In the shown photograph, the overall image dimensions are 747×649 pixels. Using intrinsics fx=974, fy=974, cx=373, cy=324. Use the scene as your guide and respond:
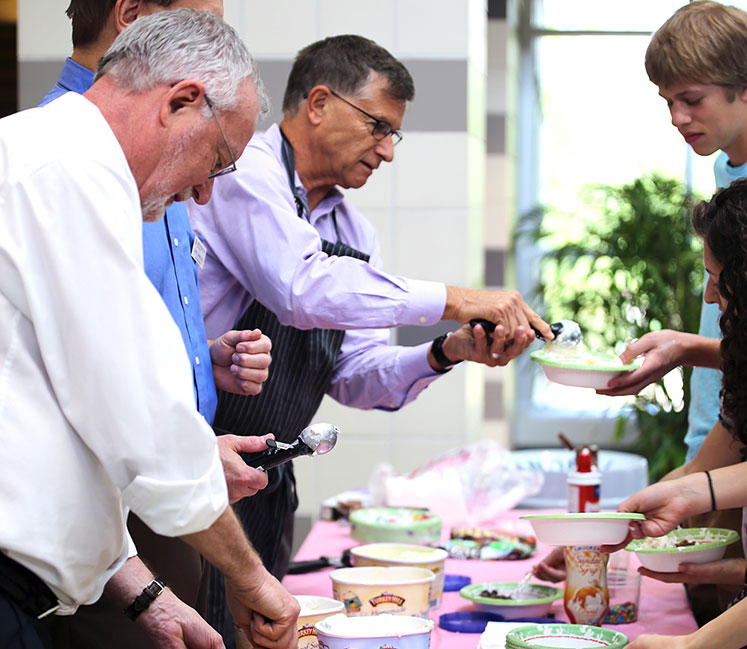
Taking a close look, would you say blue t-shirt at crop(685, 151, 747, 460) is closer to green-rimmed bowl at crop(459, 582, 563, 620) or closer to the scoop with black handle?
the scoop with black handle

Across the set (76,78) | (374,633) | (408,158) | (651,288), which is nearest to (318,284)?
(76,78)

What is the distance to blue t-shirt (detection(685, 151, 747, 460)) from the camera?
217 centimetres

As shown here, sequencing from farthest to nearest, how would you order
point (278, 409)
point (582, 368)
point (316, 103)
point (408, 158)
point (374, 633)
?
point (408, 158) < point (316, 103) < point (278, 409) < point (582, 368) < point (374, 633)

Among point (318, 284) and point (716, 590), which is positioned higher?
point (318, 284)

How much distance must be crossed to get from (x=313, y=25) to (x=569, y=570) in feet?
7.23

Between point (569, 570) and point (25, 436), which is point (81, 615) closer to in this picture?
point (25, 436)

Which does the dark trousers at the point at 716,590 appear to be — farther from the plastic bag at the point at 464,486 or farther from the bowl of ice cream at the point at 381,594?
the plastic bag at the point at 464,486

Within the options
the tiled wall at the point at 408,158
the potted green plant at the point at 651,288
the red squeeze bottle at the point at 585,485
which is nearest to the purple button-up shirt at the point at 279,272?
the red squeeze bottle at the point at 585,485

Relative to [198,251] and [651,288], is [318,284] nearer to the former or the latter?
[198,251]

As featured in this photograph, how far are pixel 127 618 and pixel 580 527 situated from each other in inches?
27.4

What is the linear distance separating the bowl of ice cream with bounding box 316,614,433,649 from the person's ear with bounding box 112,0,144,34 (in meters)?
1.03

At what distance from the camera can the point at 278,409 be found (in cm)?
211

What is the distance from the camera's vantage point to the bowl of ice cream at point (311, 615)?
144 cm

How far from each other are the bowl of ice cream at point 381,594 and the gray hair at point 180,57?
32.2 inches
